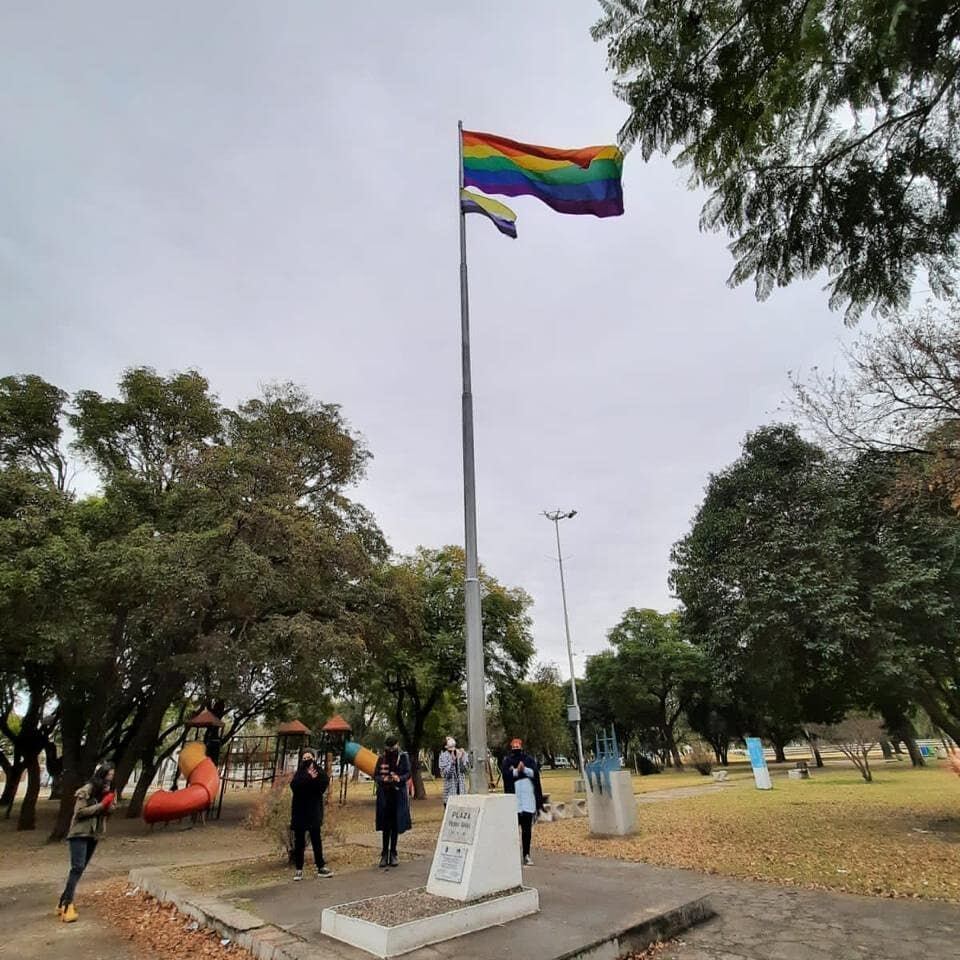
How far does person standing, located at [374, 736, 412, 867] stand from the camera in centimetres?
839

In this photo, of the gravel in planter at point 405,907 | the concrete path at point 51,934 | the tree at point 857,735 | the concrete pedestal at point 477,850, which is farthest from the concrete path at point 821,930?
the tree at point 857,735

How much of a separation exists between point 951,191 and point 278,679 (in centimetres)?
1494

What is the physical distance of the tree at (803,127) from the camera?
3.60 metres

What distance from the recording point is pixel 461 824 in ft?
19.9

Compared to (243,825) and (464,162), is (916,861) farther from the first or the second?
(243,825)

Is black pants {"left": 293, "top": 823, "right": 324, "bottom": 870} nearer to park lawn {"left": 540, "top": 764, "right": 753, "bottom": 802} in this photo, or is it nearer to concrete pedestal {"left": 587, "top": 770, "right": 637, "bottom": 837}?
concrete pedestal {"left": 587, "top": 770, "right": 637, "bottom": 837}

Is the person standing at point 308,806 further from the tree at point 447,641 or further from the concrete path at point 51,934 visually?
the tree at point 447,641

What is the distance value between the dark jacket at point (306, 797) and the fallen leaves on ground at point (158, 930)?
1654 mm

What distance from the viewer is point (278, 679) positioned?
1494cm

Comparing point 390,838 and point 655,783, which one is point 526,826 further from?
point 655,783

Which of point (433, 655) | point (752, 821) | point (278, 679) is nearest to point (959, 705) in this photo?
point (752, 821)

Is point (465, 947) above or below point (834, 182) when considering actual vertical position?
below

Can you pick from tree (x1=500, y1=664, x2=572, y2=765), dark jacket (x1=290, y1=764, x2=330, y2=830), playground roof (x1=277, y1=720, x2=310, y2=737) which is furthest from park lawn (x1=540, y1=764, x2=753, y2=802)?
dark jacket (x1=290, y1=764, x2=330, y2=830)

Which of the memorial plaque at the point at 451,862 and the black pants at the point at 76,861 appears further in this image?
the black pants at the point at 76,861
